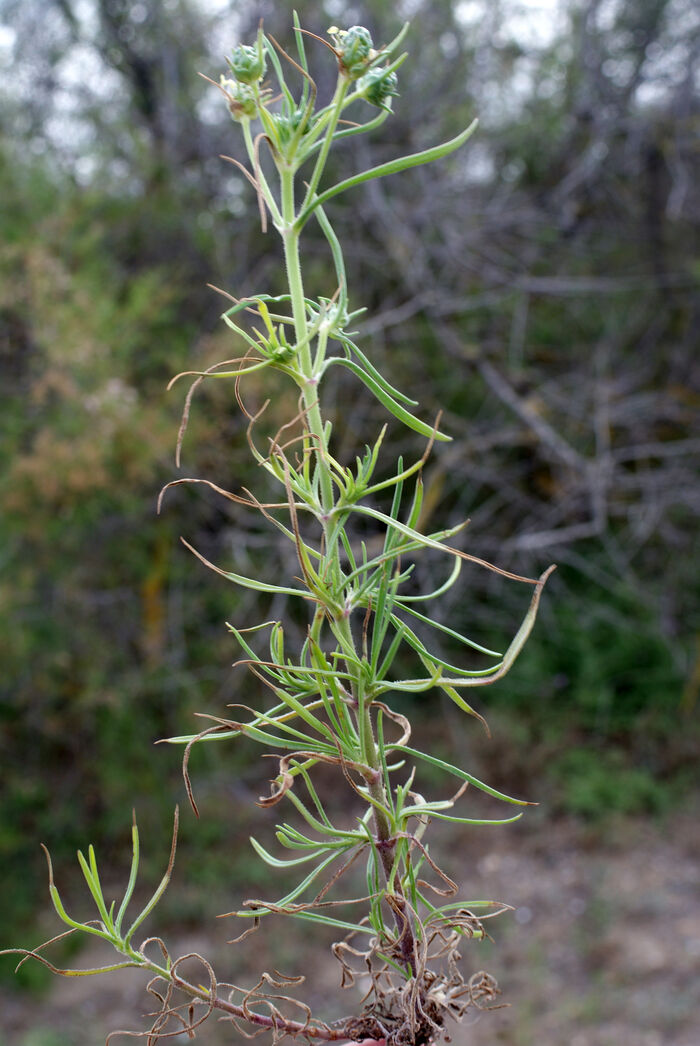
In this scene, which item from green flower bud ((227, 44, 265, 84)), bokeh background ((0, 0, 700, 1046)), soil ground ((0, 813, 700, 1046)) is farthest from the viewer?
bokeh background ((0, 0, 700, 1046))

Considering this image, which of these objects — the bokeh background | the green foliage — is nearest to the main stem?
the green foliage

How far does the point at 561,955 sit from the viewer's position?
260cm

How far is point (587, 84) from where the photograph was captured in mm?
3209

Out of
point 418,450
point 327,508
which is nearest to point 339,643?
point 327,508

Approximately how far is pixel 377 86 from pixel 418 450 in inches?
99.7

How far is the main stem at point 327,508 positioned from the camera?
37 centimetres

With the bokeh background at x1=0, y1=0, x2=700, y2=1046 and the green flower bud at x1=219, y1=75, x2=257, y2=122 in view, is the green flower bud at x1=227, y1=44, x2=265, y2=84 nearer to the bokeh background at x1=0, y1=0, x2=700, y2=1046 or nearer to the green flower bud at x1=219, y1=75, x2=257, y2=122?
the green flower bud at x1=219, y1=75, x2=257, y2=122

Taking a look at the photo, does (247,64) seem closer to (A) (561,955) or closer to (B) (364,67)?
(B) (364,67)

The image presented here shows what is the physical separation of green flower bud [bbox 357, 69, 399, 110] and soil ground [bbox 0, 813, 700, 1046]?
2.38 meters

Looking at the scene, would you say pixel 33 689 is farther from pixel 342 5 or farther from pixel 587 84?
pixel 587 84

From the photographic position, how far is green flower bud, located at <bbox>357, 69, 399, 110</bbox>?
0.38 metres

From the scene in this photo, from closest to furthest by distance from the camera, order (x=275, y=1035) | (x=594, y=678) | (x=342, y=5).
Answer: (x=275, y=1035) < (x=342, y=5) < (x=594, y=678)

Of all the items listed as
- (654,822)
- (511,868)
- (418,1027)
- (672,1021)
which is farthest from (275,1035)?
(654,822)

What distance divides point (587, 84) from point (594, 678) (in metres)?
2.44
